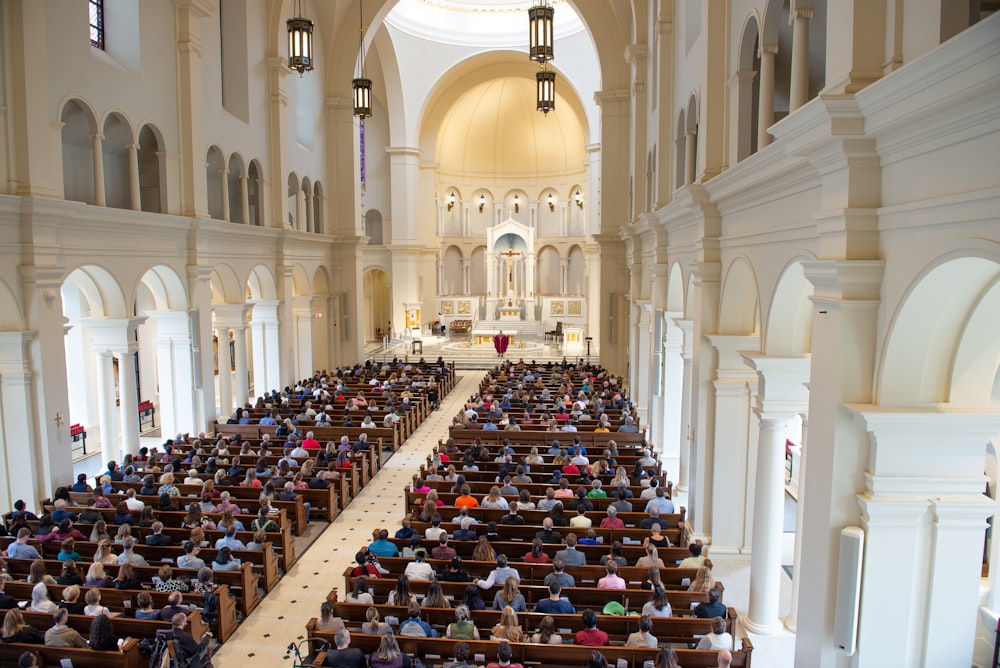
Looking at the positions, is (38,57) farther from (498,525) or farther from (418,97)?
(418,97)

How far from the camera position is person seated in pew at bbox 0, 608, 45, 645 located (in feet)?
23.1

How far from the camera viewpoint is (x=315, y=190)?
2688cm

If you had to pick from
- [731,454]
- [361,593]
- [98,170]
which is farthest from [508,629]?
[98,170]

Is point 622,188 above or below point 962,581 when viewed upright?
above

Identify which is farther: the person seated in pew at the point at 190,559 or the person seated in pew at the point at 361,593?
the person seated in pew at the point at 190,559

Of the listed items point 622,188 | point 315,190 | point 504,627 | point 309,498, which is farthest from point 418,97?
point 504,627

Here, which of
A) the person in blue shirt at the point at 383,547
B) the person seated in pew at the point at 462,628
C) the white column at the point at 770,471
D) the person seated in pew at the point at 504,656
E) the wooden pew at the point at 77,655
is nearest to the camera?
the person seated in pew at the point at 504,656

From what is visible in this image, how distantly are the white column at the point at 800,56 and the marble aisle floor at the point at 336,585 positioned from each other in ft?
22.2

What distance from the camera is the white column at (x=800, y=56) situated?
737 centimetres

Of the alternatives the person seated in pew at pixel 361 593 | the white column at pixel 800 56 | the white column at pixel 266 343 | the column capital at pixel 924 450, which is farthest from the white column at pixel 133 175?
the column capital at pixel 924 450

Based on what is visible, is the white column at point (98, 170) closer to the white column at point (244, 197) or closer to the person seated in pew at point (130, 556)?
the white column at point (244, 197)

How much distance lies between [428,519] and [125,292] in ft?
31.6

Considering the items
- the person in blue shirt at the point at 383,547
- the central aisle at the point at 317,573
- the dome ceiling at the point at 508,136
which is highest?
the dome ceiling at the point at 508,136

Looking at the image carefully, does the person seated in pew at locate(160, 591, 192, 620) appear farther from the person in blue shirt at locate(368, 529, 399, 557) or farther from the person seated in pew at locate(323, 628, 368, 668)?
the person in blue shirt at locate(368, 529, 399, 557)
